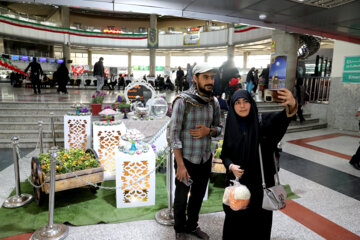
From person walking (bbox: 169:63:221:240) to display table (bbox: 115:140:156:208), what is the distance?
86 cm

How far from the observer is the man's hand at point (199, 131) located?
6.63 feet

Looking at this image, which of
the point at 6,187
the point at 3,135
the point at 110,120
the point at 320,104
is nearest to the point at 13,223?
the point at 6,187

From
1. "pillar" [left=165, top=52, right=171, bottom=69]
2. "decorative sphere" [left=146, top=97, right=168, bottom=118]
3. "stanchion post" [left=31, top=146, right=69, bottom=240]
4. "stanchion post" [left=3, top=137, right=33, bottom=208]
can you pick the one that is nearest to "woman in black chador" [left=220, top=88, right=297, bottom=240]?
"stanchion post" [left=31, top=146, right=69, bottom=240]

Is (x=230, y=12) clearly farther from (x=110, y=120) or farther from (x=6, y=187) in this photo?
(x=6, y=187)

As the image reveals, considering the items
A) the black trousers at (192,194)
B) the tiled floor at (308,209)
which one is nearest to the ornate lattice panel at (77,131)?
the tiled floor at (308,209)

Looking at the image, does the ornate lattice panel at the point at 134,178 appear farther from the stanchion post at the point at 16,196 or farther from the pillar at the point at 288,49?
the pillar at the point at 288,49

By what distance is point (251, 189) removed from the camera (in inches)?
71.3

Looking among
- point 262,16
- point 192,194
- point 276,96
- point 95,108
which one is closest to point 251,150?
point 276,96

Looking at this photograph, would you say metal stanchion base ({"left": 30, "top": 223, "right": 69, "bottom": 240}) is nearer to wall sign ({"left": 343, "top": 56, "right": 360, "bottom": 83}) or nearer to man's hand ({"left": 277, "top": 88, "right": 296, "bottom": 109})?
man's hand ({"left": 277, "top": 88, "right": 296, "bottom": 109})

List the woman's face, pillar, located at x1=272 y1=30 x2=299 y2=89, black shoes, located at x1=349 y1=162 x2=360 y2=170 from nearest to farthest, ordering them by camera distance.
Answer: the woman's face → black shoes, located at x1=349 y1=162 x2=360 y2=170 → pillar, located at x1=272 y1=30 x2=299 y2=89

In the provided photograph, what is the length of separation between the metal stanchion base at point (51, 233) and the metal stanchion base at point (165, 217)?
3.15 feet

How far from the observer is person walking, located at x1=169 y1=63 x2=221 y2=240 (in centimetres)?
201

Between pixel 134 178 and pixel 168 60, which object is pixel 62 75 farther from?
pixel 168 60

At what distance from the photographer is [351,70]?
8.27m
